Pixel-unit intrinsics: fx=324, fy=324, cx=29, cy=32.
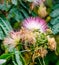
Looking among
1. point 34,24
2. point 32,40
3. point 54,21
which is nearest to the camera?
point 32,40

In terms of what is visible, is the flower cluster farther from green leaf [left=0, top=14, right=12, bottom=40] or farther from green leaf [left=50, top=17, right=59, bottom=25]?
green leaf [left=50, top=17, right=59, bottom=25]

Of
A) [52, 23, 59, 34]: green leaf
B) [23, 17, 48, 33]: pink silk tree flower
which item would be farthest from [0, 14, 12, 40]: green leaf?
[52, 23, 59, 34]: green leaf

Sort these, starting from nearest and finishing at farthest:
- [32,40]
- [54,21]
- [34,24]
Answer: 1. [32,40]
2. [34,24]
3. [54,21]

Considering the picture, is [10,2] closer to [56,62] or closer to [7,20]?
[7,20]

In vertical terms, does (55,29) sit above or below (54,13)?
below

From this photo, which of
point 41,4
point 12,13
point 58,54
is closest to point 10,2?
point 12,13

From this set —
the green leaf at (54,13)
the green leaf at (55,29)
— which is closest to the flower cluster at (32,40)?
the green leaf at (55,29)

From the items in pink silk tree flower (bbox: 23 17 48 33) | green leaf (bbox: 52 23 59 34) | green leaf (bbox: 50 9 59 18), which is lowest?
green leaf (bbox: 52 23 59 34)

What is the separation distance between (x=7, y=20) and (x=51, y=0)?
1.73 feet

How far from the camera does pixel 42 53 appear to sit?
6.95 ft

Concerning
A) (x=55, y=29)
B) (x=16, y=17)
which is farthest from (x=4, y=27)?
(x=55, y=29)

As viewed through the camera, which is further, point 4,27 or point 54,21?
point 54,21

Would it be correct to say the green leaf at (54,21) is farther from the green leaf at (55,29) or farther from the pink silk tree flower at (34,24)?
the pink silk tree flower at (34,24)

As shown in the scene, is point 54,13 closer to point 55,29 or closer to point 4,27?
point 55,29
